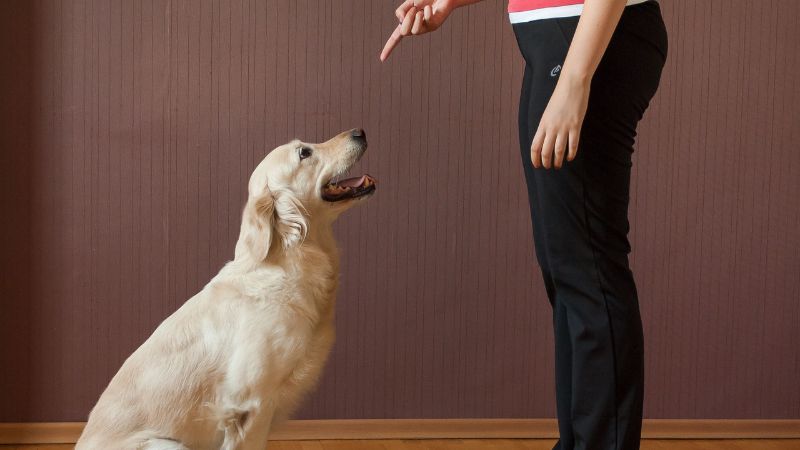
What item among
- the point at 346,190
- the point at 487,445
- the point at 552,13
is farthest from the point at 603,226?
the point at 487,445

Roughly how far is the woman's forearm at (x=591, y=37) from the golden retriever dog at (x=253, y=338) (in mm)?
864

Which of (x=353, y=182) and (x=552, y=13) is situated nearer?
(x=552, y=13)

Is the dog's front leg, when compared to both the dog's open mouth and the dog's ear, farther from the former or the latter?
the dog's open mouth

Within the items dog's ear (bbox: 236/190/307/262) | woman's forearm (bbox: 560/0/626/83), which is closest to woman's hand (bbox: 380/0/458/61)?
dog's ear (bbox: 236/190/307/262)

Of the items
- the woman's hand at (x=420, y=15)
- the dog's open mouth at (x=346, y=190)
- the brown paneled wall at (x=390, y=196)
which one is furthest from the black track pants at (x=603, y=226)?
the brown paneled wall at (x=390, y=196)

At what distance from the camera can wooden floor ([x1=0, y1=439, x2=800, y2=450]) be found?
264cm

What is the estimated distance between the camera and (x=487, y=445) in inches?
107

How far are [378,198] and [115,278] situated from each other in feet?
2.89

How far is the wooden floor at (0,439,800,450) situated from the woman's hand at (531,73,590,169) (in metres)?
1.67

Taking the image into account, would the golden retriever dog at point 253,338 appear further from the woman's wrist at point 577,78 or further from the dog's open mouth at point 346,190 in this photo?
the woman's wrist at point 577,78

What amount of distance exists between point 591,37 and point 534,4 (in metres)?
0.22

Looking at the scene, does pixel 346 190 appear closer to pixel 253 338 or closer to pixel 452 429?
pixel 253 338

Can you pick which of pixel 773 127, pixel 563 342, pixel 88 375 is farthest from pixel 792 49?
pixel 88 375

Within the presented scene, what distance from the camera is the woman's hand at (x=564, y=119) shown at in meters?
1.20
